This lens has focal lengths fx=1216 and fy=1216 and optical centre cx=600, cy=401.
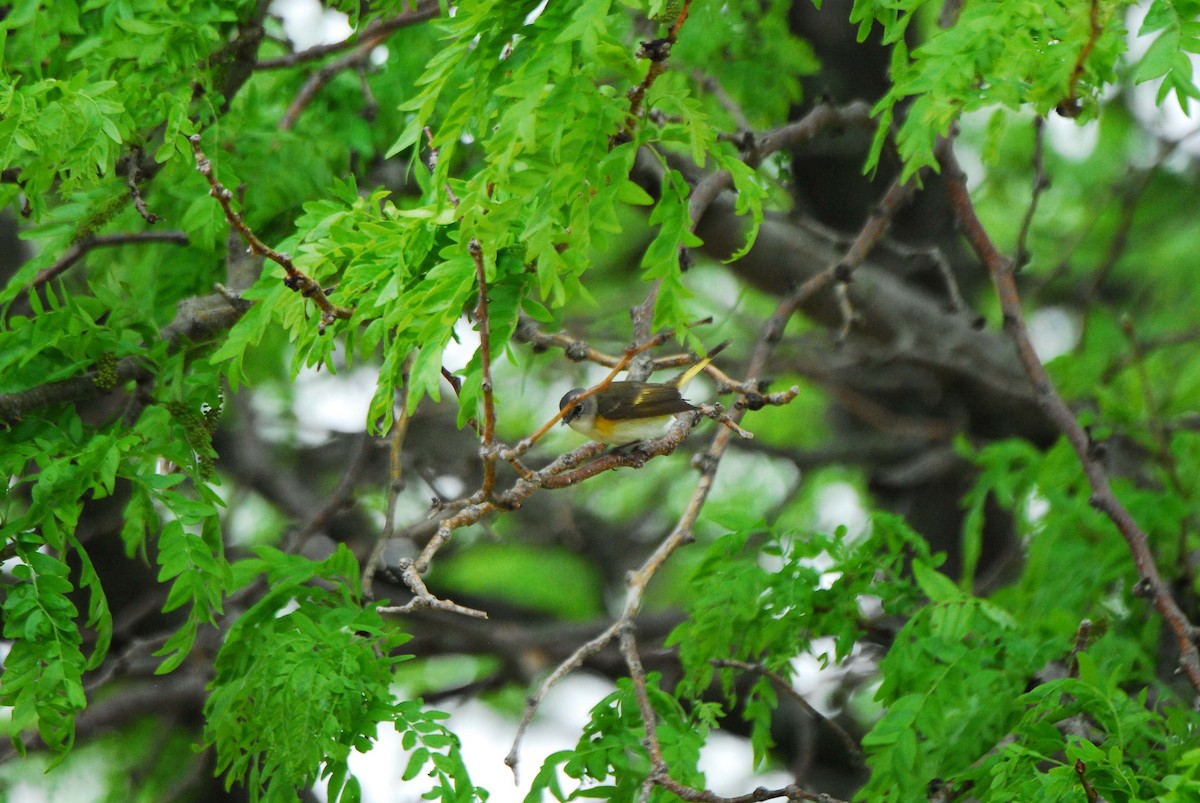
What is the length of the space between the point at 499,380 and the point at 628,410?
281cm

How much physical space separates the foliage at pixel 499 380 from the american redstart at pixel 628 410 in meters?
0.24

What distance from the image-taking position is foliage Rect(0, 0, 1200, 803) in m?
2.71

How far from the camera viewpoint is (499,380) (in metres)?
6.73

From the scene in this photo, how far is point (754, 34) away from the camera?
Answer: 567cm

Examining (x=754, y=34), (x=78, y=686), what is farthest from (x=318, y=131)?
(x=78, y=686)

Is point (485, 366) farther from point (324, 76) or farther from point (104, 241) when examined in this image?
point (324, 76)

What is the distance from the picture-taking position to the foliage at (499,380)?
271cm

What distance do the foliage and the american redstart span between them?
9.6 inches

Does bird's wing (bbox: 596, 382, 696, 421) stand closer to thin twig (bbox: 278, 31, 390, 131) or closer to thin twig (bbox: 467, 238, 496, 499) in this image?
thin twig (bbox: 467, 238, 496, 499)

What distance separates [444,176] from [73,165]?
1041 mm

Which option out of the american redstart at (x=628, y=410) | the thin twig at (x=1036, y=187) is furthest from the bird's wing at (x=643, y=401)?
the thin twig at (x=1036, y=187)

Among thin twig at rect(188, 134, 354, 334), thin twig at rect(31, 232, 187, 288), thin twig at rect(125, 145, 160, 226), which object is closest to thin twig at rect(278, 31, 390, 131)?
thin twig at rect(31, 232, 187, 288)

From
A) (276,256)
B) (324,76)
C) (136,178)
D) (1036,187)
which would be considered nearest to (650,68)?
(276,256)

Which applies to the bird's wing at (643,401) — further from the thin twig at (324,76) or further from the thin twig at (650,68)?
the thin twig at (324,76)
